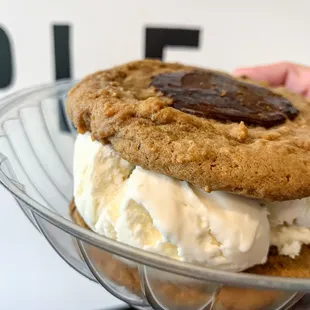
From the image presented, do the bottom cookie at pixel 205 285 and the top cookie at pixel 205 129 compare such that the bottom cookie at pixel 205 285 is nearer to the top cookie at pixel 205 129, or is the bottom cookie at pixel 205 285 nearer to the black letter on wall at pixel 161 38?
the top cookie at pixel 205 129

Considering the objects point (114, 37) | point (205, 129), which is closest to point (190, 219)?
point (205, 129)

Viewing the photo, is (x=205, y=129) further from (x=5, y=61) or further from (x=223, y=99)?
(x=5, y=61)

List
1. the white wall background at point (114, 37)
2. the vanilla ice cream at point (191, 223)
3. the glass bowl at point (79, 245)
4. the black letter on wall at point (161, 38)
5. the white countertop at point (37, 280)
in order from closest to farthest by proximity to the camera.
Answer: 1. the glass bowl at point (79, 245)
2. the vanilla ice cream at point (191, 223)
3. the white countertop at point (37, 280)
4. the white wall background at point (114, 37)
5. the black letter on wall at point (161, 38)

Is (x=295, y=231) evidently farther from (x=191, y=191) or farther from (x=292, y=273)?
(x=191, y=191)

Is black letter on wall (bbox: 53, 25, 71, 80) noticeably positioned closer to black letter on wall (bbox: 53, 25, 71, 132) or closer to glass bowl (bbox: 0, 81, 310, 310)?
black letter on wall (bbox: 53, 25, 71, 132)

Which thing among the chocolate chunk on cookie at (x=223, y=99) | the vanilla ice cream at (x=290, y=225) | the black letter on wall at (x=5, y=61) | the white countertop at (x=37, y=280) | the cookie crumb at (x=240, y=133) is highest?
the chocolate chunk on cookie at (x=223, y=99)

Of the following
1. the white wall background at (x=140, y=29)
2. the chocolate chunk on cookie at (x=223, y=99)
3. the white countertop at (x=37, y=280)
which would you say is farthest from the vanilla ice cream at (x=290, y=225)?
the white wall background at (x=140, y=29)

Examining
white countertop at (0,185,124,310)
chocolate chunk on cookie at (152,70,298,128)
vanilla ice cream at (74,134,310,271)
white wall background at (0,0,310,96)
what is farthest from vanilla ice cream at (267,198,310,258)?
white wall background at (0,0,310,96)
